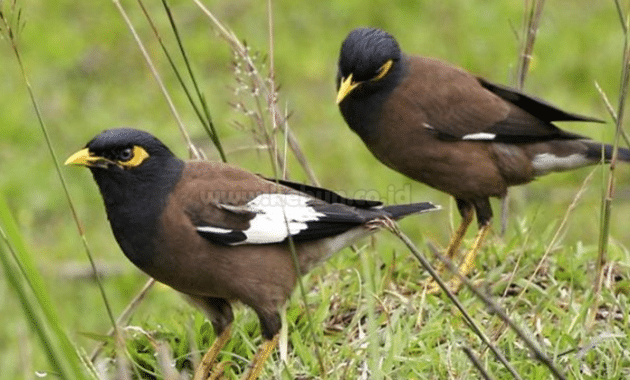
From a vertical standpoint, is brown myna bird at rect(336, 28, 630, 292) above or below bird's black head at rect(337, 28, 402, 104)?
below

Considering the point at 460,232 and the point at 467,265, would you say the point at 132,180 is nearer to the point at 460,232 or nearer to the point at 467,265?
the point at 467,265

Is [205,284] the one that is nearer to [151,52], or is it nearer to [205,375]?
[205,375]

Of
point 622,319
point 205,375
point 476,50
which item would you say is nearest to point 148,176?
point 205,375

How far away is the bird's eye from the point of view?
4.39 metres

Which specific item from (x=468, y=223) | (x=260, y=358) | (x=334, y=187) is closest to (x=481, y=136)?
(x=468, y=223)

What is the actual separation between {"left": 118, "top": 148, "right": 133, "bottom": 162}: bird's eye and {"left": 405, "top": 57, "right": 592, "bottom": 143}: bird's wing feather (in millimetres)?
1568

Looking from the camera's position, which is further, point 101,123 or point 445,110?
point 101,123

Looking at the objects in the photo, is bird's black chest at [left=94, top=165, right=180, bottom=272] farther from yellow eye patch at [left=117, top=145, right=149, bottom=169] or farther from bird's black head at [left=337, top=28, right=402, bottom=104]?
bird's black head at [left=337, top=28, right=402, bottom=104]

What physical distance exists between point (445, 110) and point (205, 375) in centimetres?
181

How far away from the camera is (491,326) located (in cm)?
446

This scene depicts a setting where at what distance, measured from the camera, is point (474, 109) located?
5.57 m

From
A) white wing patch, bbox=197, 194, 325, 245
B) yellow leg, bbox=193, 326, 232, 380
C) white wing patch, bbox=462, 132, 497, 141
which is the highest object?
white wing patch, bbox=197, 194, 325, 245

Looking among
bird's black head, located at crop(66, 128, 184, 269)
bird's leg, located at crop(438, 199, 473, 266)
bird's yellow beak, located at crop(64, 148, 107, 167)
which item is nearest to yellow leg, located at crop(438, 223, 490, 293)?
bird's leg, located at crop(438, 199, 473, 266)

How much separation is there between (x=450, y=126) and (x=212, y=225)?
5.00 ft
